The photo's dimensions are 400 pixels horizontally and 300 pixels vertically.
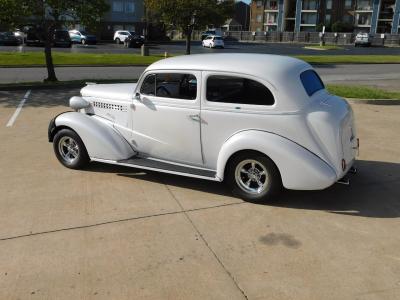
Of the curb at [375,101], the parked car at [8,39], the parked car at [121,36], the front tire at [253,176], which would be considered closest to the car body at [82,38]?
the parked car at [121,36]

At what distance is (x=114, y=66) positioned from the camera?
25.0 m

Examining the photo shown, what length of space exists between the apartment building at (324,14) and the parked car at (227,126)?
87.6 meters

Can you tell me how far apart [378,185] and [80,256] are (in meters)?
4.29

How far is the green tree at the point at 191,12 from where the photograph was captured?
24.4 m

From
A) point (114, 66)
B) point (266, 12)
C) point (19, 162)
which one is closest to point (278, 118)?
point (19, 162)

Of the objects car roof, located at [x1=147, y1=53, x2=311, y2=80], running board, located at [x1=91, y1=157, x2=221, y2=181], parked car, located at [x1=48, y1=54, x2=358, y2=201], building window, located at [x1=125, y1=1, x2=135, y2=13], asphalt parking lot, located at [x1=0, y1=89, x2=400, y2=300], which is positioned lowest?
asphalt parking lot, located at [x1=0, y1=89, x2=400, y2=300]

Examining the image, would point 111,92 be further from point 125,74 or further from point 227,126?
point 125,74

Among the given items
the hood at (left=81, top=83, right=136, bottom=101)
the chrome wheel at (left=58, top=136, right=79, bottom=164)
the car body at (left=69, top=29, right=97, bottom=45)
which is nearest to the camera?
the hood at (left=81, top=83, right=136, bottom=101)

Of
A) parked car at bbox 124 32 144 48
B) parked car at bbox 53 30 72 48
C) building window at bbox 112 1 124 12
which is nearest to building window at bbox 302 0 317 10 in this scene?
building window at bbox 112 1 124 12

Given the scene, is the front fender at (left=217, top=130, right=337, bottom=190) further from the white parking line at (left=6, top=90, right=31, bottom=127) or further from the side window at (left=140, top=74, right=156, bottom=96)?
the white parking line at (left=6, top=90, right=31, bottom=127)

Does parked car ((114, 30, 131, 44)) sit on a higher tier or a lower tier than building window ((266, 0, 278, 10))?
lower

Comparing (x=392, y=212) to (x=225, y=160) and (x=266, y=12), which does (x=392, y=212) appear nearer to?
(x=225, y=160)

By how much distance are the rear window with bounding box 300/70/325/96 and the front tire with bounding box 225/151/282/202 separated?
114 cm

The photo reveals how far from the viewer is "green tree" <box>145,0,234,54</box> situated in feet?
80.2
